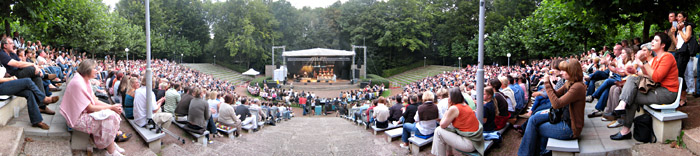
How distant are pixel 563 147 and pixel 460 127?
1.13 meters

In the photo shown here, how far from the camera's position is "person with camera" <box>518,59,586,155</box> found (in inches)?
153

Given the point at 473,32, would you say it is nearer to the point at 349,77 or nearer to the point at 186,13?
the point at 349,77

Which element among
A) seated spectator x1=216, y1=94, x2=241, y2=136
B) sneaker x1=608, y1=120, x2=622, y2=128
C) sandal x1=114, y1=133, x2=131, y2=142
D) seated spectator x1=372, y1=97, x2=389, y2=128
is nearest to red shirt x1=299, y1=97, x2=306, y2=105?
seated spectator x1=216, y1=94, x2=241, y2=136

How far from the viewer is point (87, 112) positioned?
13.4 feet

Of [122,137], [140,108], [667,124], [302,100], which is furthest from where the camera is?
[302,100]

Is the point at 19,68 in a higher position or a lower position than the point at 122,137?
higher

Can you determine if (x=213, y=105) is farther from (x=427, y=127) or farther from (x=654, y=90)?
(x=654, y=90)

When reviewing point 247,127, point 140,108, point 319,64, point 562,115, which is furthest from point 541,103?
point 319,64

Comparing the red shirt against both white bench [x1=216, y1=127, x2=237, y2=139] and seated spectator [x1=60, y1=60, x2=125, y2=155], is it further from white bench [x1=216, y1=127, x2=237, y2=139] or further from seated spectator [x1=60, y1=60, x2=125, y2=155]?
seated spectator [x1=60, y1=60, x2=125, y2=155]

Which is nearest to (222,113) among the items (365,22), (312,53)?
(312,53)

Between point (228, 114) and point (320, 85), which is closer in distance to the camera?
point (228, 114)

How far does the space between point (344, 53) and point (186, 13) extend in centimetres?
2465

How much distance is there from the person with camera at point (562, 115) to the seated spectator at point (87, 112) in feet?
15.4

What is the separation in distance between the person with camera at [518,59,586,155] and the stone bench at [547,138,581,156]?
0.26ft
